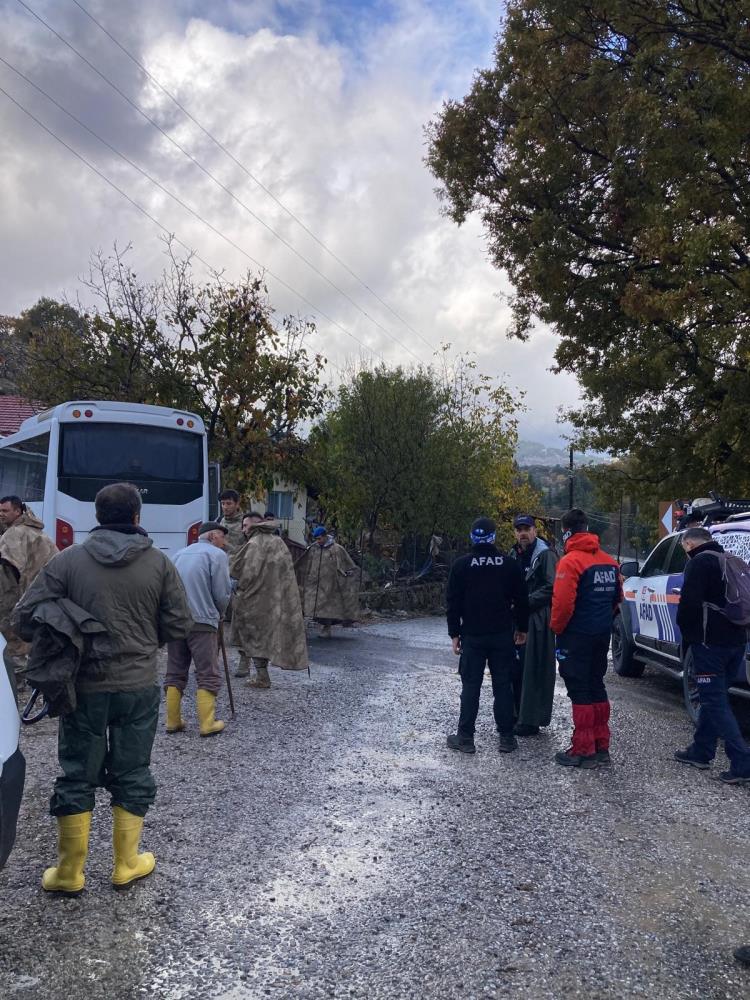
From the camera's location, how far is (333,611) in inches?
550

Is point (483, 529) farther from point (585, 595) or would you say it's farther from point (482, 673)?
point (482, 673)

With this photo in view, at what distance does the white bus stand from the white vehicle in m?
9.36

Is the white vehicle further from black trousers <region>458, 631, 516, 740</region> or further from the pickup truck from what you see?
the pickup truck

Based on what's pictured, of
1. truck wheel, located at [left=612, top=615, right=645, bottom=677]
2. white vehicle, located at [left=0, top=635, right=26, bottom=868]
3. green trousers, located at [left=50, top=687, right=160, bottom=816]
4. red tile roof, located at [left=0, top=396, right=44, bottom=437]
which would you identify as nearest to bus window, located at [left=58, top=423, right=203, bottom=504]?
truck wheel, located at [left=612, top=615, right=645, bottom=677]

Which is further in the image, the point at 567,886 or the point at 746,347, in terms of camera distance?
the point at 746,347

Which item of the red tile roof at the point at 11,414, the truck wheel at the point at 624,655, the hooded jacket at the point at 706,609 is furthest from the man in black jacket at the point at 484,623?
the red tile roof at the point at 11,414

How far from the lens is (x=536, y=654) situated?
7172mm

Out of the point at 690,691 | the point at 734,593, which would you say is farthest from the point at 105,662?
the point at 690,691

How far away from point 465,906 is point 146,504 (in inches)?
387

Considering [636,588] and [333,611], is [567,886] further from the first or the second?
[333,611]

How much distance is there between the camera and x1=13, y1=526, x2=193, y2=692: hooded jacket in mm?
3992

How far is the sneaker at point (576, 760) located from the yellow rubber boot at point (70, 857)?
3.65 m

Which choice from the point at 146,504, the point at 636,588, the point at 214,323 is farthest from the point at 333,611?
the point at 214,323

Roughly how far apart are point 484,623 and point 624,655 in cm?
506
